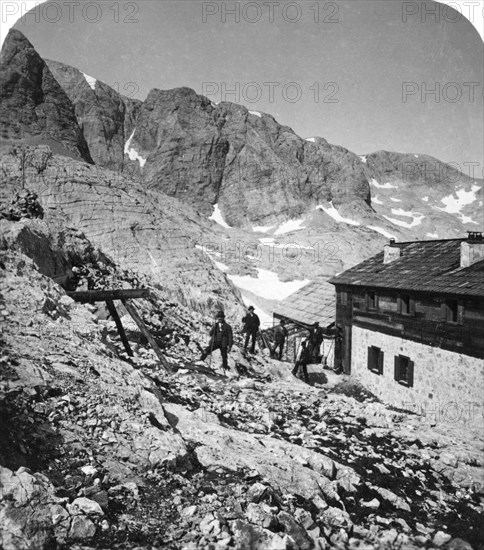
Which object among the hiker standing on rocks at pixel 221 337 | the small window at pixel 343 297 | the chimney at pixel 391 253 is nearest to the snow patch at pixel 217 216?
A: the small window at pixel 343 297

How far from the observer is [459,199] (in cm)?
17062

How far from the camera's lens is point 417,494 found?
21.7 ft

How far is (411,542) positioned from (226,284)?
3819cm

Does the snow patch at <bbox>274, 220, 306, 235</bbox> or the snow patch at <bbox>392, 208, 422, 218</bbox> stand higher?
the snow patch at <bbox>392, 208, 422, 218</bbox>

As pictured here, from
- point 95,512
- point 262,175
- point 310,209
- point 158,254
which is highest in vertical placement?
point 262,175

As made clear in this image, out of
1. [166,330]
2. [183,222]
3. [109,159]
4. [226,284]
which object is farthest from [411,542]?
[109,159]

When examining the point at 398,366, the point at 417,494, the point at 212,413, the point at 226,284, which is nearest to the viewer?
the point at 417,494

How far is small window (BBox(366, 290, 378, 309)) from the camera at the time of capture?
17.7 m

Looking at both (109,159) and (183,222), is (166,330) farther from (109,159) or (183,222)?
(109,159)

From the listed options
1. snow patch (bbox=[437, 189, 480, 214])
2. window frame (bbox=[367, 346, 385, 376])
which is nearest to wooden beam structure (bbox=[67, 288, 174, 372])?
window frame (bbox=[367, 346, 385, 376])

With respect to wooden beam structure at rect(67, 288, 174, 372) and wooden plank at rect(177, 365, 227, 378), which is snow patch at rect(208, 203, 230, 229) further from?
wooden plank at rect(177, 365, 227, 378)

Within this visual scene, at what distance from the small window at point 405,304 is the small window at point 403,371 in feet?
5.84

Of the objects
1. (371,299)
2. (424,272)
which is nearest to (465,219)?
(371,299)

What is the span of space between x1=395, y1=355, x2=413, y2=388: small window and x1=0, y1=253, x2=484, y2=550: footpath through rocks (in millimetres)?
5245
